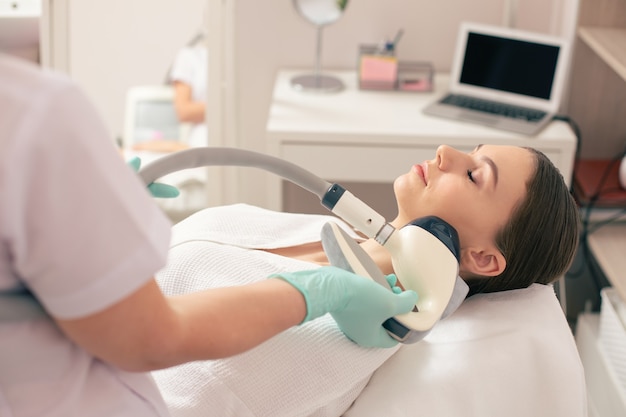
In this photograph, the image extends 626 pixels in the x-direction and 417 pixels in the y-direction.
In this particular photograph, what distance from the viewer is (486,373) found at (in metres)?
1.33

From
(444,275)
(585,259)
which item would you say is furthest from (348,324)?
(585,259)

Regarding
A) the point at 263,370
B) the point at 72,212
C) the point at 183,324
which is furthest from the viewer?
the point at 263,370

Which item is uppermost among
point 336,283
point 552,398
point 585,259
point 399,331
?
Answer: point 336,283

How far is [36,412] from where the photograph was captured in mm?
869

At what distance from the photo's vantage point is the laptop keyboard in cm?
243

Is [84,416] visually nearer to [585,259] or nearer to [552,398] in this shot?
[552,398]

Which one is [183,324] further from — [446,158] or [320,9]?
[320,9]

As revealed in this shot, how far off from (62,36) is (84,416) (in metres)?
2.06

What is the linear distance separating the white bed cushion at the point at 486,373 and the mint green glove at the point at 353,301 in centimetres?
10

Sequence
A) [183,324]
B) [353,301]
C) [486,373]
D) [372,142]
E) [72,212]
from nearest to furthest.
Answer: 1. [72,212]
2. [183,324]
3. [353,301]
4. [486,373]
5. [372,142]

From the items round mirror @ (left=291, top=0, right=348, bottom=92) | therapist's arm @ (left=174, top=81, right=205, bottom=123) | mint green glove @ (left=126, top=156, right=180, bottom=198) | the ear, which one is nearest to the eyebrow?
the ear

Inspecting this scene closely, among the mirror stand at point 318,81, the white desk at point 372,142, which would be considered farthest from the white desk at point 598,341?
the mirror stand at point 318,81

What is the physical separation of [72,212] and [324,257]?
2.75ft

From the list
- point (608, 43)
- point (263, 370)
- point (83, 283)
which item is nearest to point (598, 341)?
point (608, 43)
